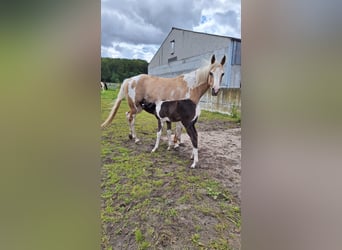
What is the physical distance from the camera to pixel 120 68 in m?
1.18

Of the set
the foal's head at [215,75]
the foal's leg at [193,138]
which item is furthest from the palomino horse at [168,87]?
the foal's leg at [193,138]

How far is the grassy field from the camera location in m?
1.14

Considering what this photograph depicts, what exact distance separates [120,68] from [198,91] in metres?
0.43

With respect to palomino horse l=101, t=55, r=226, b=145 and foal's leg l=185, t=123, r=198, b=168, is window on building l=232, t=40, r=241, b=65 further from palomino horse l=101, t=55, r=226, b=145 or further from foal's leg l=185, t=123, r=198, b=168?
foal's leg l=185, t=123, r=198, b=168

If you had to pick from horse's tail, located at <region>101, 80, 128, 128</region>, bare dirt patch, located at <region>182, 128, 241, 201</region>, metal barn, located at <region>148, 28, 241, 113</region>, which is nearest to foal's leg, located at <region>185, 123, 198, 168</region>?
bare dirt patch, located at <region>182, 128, 241, 201</region>

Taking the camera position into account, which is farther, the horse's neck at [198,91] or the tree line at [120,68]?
the horse's neck at [198,91]

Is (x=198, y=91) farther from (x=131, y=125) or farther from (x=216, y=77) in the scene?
(x=131, y=125)

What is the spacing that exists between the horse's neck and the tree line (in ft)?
0.94

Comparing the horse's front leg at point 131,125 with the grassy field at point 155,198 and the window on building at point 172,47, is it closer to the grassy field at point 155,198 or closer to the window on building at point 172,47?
the grassy field at point 155,198

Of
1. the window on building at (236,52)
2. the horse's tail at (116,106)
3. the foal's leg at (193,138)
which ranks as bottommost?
the foal's leg at (193,138)

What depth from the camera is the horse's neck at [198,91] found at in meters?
1.24

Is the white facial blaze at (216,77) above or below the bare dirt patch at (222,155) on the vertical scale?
above
